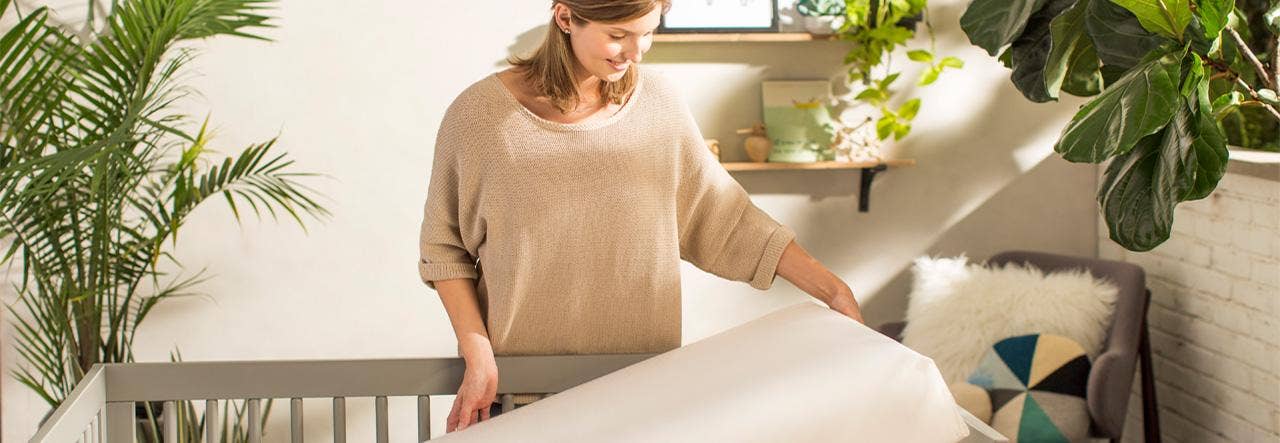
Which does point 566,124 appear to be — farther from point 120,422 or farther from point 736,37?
point 736,37

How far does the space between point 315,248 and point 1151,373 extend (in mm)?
2256

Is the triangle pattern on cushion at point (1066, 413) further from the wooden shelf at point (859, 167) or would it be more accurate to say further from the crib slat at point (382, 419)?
the crib slat at point (382, 419)

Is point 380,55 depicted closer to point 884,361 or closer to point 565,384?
point 565,384

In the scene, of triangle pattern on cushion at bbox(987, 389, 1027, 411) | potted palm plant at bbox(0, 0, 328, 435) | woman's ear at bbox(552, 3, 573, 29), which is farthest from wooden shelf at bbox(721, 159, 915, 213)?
woman's ear at bbox(552, 3, 573, 29)

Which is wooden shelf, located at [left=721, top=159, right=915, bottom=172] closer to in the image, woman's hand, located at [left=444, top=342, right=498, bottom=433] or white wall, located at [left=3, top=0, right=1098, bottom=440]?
white wall, located at [left=3, top=0, right=1098, bottom=440]

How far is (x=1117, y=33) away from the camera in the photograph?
1847 mm

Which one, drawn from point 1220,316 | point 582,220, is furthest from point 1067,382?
point 582,220

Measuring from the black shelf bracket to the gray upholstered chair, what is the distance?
1.17ft

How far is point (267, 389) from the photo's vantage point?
6.05ft

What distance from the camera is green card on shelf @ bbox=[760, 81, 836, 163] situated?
3.41 meters

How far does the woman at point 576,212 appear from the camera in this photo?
1.80 meters

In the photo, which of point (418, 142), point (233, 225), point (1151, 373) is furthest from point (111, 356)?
point (1151, 373)

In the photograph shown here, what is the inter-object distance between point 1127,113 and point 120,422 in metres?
1.52

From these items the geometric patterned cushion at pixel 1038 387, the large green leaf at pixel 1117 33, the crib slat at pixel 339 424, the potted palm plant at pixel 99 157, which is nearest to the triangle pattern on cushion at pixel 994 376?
the geometric patterned cushion at pixel 1038 387
